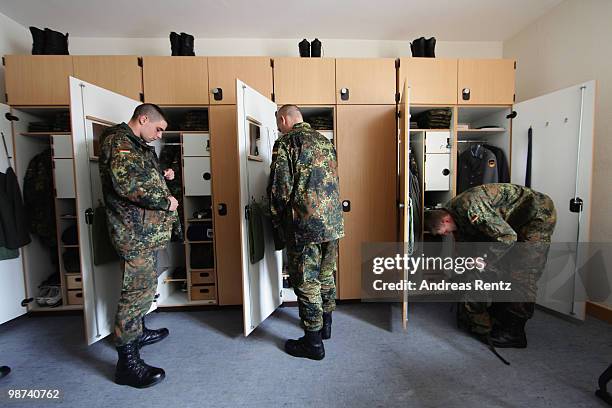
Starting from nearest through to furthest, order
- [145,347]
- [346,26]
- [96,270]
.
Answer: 1. [96,270]
2. [145,347]
3. [346,26]

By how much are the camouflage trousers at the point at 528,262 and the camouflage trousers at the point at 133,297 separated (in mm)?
2280

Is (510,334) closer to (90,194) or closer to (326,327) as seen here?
(326,327)

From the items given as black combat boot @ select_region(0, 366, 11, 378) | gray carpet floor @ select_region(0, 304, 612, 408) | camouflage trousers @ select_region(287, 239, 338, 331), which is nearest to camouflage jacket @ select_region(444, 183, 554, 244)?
gray carpet floor @ select_region(0, 304, 612, 408)

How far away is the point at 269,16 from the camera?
2338 millimetres

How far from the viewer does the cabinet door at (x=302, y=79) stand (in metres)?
2.20

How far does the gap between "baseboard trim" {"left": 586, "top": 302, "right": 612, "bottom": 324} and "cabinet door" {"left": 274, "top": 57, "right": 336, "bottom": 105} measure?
2.92 m

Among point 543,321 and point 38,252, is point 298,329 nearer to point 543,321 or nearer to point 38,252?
point 543,321

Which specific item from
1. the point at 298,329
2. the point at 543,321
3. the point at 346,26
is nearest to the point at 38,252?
the point at 298,329

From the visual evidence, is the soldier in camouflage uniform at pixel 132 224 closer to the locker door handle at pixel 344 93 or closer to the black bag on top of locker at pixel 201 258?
the black bag on top of locker at pixel 201 258

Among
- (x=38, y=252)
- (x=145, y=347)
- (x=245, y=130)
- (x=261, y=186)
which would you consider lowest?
(x=145, y=347)

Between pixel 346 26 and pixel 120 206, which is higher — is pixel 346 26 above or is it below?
Answer: above

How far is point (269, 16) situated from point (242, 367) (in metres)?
2.93

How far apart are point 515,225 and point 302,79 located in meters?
2.08

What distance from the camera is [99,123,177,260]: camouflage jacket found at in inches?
53.7
